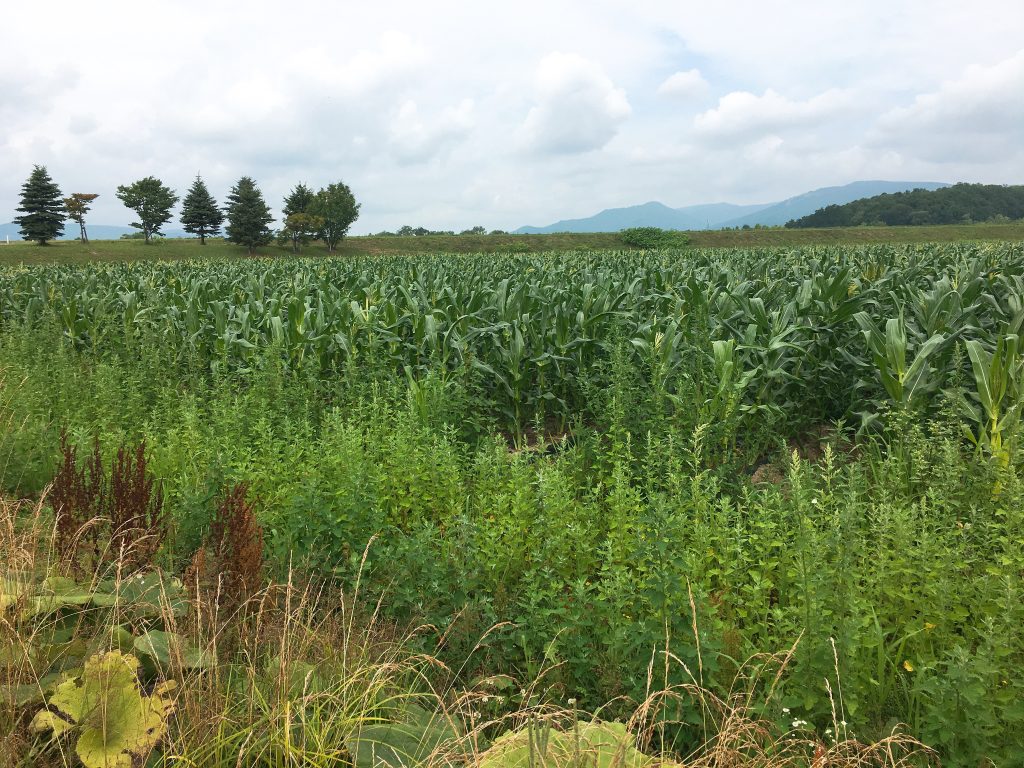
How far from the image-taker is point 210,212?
8169cm

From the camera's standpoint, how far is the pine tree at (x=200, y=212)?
266 feet

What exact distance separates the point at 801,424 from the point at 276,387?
19.7 feet

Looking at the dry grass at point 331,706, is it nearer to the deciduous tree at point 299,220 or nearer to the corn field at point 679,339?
the corn field at point 679,339

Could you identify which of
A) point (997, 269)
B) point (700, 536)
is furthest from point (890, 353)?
point (997, 269)

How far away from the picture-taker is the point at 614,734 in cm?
227

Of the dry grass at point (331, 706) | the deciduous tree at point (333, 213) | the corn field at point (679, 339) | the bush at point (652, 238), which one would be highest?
the deciduous tree at point (333, 213)

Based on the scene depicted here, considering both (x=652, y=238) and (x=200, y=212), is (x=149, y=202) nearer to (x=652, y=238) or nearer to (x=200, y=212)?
(x=200, y=212)

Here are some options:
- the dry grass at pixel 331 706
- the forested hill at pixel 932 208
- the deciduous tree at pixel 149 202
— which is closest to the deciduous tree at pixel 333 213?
the deciduous tree at pixel 149 202

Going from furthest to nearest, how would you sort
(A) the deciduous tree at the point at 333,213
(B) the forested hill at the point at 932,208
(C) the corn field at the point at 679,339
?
1. (B) the forested hill at the point at 932,208
2. (A) the deciduous tree at the point at 333,213
3. (C) the corn field at the point at 679,339

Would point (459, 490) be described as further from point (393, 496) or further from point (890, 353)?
point (890, 353)

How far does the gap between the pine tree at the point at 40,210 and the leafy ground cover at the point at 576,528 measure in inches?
3028

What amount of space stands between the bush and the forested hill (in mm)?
36408

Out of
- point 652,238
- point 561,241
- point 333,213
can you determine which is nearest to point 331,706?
point 652,238

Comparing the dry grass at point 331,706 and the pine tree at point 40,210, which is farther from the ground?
the pine tree at point 40,210
